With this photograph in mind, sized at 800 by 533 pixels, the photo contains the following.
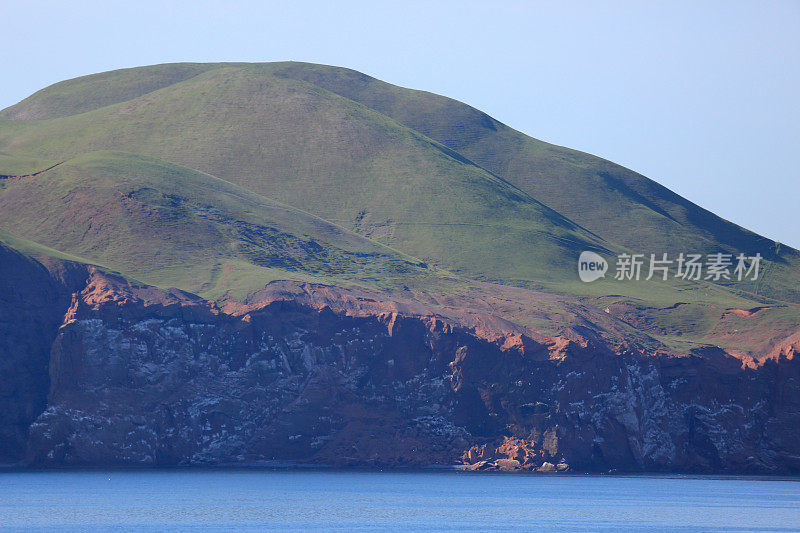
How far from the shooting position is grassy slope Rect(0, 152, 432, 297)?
497ft

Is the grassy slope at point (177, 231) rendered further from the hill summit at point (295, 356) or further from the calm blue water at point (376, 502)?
the calm blue water at point (376, 502)

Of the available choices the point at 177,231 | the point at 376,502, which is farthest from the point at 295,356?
the point at 376,502

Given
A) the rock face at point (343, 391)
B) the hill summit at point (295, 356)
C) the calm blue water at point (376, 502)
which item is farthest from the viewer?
the hill summit at point (295, 356)

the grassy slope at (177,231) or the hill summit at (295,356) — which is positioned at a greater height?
the grassy slope at (177,231)

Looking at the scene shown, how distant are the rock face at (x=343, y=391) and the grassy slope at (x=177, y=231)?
13.3 meters

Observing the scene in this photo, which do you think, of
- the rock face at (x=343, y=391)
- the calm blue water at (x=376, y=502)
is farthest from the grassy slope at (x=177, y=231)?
the calm blue water at (x=376, y=502)

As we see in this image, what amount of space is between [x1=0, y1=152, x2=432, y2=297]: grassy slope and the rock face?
43.6 feet

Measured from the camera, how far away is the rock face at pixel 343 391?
123188 millimetres

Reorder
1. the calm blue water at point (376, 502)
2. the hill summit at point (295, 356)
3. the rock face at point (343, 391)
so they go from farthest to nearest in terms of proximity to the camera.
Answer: the hill summit at point (295, 356) < the rock face at point (343, 391) < the calm blue water at point (376, 502)

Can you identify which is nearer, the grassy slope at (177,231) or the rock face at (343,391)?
the rock face at (343,391)

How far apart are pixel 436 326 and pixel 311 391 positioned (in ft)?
60.7

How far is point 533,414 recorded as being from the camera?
136 meters

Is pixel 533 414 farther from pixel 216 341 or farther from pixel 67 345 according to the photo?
pixel 67 345

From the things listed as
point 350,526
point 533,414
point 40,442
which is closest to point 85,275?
point 40,442
